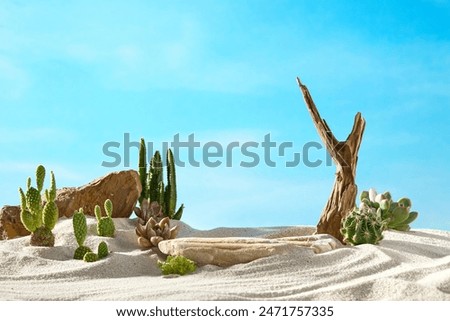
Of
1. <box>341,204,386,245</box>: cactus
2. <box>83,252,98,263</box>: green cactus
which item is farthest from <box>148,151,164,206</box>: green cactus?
<box>341,204,386,245</box>: cactus

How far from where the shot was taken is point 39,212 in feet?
23.3

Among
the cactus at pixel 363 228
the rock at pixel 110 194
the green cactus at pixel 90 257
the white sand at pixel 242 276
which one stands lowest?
the white sand at pixel 242 276

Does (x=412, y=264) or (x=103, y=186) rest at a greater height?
(x=103, y=186)

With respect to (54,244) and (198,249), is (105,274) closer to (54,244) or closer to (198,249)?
(198,249)

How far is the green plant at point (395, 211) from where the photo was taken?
316 inches

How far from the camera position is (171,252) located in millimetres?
6258

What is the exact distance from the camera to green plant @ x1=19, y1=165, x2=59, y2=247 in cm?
702

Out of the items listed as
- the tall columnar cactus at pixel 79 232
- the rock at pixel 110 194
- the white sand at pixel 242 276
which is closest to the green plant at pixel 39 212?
the white sand at pixel 242 276

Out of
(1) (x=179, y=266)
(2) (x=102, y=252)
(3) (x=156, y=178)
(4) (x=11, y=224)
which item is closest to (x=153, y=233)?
(2) (x=102, y=252)

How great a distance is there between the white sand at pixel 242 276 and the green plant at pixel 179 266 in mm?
99

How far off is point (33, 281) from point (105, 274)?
68 centimetres

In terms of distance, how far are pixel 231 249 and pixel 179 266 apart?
53cm

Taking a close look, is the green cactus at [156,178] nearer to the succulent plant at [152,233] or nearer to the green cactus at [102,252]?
the succulent plant at [152,233]

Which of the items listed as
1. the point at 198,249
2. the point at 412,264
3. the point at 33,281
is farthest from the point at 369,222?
the point at 33,281
